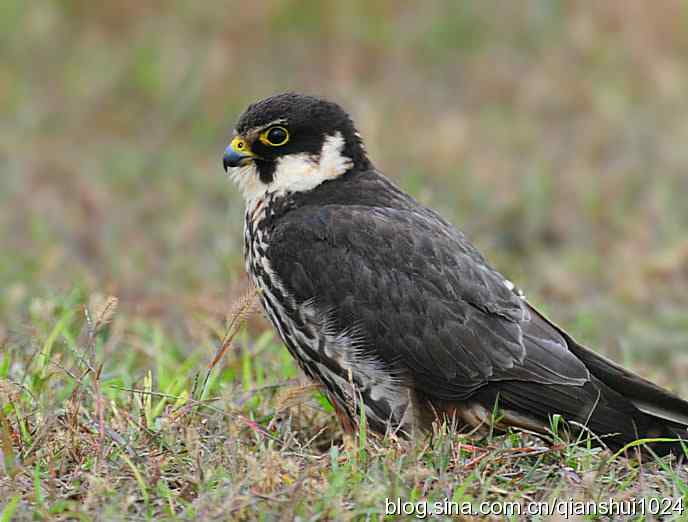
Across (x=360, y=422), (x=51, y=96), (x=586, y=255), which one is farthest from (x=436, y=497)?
(x=51, y=96)

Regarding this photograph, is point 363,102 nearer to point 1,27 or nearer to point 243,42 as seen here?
point 243,42

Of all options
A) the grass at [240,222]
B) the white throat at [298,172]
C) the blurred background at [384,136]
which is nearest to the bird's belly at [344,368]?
the grass at [240,222]

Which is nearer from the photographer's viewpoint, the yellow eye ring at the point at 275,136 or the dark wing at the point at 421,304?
the dark wing at the point at 421,304

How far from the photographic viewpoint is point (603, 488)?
3.56 m

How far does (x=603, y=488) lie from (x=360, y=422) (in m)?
0.78

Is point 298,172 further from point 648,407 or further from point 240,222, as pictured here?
point 240,222

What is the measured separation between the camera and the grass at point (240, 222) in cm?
354

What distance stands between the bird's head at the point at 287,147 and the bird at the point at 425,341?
10.5 inches

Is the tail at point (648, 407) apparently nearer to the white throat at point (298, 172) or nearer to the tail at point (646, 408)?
the tail at point (646, 408)

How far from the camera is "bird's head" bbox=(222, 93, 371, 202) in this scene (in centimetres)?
457

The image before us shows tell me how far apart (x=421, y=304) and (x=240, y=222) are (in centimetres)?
350

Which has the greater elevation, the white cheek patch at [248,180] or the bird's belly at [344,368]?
the white cheek patch at [248,180]

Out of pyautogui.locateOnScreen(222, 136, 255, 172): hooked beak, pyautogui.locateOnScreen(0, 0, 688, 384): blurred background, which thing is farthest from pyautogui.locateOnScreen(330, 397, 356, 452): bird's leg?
pyautogui.locateOnScreen(0, 0, 688, 384): blurred background

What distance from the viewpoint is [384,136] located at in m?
8.87
